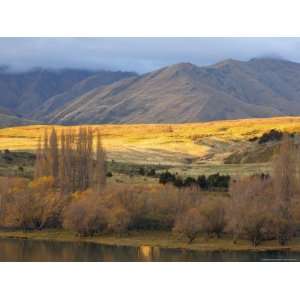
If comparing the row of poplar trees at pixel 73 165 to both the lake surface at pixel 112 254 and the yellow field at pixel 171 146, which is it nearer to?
the lake surface at pixel 112 254

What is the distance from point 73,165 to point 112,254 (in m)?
22.0

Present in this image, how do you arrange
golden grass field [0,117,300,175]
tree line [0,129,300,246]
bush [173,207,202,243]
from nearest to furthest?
tree line [0,129,300,246] < bush [173,207,202,243] < golden grass field [0,117,300,175]

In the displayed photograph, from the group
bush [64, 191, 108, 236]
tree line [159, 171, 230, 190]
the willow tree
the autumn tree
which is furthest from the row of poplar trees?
the willow tree

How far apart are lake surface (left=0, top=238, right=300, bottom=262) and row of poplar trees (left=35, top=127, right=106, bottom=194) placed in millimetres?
13023

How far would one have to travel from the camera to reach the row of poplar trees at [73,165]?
7089 cm

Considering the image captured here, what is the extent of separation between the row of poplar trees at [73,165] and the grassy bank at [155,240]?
23.0 ft

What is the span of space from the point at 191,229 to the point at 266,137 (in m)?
78.3

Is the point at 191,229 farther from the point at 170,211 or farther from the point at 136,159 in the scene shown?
the point at 136,159

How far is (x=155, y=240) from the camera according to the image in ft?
196

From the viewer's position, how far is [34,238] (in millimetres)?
62969

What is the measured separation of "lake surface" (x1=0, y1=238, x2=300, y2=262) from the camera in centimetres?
4991

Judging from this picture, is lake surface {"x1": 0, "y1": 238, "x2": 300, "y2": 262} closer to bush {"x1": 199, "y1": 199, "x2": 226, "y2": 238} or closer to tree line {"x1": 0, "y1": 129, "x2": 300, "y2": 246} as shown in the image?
tree line {"x1": 0, "y1": 129, "x2": 300, "y2": 246}

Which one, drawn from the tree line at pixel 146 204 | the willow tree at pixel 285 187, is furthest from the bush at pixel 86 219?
the willow tree at pixel 285 187

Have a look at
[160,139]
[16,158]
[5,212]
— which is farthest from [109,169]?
[160,139]
